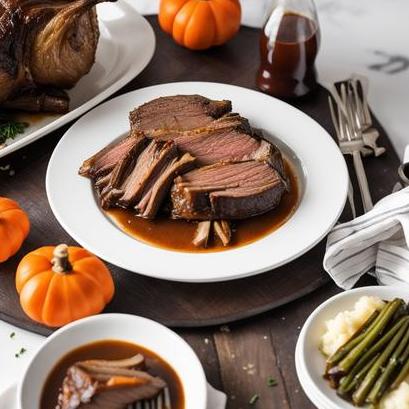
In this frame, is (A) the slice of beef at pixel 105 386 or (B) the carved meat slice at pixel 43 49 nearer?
(A) the slice of beef at pixel 105 386

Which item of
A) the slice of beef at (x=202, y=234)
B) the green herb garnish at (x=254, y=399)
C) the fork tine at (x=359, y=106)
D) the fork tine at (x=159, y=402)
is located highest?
the fork tine at (x=359, y=106)

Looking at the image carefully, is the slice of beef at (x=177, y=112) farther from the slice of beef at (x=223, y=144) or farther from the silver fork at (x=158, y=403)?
the silver fork at (x=158, y=403)

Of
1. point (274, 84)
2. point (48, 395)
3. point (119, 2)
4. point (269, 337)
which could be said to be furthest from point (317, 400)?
point (119, 2)

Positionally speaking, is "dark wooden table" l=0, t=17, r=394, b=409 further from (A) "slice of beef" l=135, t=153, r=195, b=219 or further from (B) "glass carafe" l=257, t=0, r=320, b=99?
(B) "glass carafe" l=257, t=0, r=320, b=99

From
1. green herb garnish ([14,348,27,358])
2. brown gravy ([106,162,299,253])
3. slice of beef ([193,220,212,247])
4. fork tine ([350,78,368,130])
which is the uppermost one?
fork tine ([350,78,368,130])

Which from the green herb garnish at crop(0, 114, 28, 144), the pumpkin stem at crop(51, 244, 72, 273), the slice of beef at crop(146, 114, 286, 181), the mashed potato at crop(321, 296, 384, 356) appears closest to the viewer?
the mashed potato at crop(321, 296, 384, 356)

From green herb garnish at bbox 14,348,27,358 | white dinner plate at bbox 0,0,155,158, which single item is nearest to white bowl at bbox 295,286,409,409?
green herb garnish at bbox 14,348,27,358

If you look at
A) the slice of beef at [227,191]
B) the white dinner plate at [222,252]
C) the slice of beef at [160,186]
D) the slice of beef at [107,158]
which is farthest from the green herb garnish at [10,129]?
the slice of beef at [227,191]
